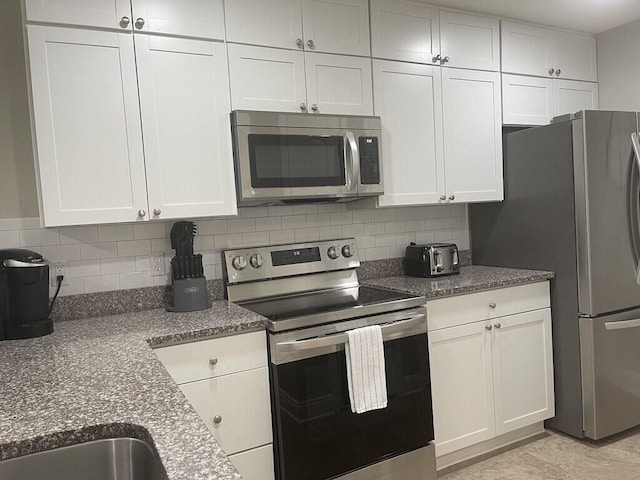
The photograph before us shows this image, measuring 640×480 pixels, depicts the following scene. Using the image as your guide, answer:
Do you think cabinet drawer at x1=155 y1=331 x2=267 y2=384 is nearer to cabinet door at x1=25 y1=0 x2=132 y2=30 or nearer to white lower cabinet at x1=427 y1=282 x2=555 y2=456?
white lower cabinet at x1=427 y1=282 x2=555 y2=456

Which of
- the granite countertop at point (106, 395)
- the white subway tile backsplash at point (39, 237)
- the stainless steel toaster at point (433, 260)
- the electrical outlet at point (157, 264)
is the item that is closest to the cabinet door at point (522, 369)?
the stainless steel toaster at point (433, 260)

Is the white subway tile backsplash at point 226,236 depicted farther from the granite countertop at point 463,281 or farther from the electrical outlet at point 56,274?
the granite countertop at point 463,281

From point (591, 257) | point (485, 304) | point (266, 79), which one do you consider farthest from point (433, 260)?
point (266, 79)

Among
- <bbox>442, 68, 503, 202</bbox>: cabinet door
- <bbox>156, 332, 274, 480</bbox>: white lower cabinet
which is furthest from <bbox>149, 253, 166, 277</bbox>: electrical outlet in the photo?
<bbox>442, 68, 503, 202</bbox>: cabinet door

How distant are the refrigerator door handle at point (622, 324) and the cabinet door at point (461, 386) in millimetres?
643

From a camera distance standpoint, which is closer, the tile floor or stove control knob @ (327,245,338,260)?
the tile floor

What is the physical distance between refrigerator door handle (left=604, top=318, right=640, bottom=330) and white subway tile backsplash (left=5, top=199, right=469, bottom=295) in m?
0.97

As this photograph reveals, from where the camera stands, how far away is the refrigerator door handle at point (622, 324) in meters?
2.68

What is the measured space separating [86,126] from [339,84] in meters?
1.20

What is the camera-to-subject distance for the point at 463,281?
2.70 metres

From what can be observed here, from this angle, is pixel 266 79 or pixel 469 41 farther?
pixel 469 41

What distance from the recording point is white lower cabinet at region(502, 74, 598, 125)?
9.93ft

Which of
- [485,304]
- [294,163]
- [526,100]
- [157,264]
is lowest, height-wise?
[485,304]

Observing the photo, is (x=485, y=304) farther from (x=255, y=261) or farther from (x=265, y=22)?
(x=265, y=22)
